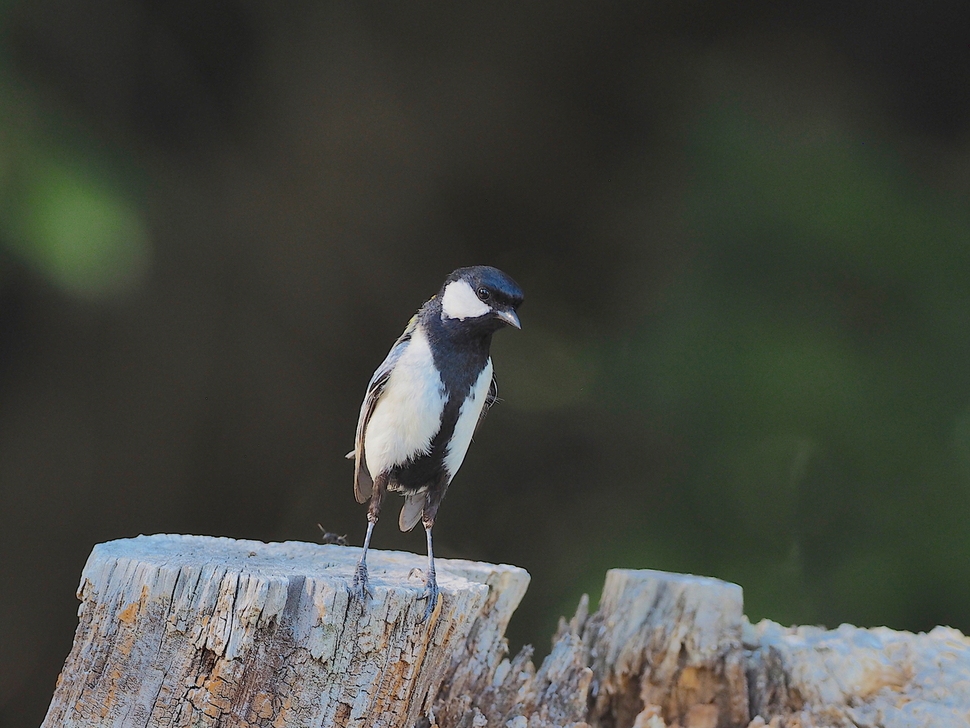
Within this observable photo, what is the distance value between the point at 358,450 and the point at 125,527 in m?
1.28

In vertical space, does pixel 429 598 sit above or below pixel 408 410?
below

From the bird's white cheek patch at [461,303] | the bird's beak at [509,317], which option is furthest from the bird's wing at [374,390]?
the bird's beak at [509,317]

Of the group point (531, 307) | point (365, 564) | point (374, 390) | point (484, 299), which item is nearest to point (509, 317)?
point (484, 299)

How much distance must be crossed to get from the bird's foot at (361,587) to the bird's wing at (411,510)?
0.38 meters

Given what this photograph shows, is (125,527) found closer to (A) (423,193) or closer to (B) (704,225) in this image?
(A) (423,193)

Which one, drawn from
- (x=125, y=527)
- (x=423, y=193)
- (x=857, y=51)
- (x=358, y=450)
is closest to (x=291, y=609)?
(x=358, y=450)

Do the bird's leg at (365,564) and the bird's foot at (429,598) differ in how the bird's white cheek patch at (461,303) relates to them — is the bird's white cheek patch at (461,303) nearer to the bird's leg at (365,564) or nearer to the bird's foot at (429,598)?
the bird's leg at (365,564)

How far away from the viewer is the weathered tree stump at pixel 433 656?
1.21 meters

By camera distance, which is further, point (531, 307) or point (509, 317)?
point (531, 307)

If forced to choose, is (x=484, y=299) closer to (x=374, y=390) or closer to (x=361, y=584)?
(x=374, y=390)

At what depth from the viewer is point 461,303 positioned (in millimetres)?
1526

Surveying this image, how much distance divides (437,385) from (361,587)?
388mm

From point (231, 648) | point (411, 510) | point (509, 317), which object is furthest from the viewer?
point (411, 510)

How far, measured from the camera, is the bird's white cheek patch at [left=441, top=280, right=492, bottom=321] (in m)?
1.51
